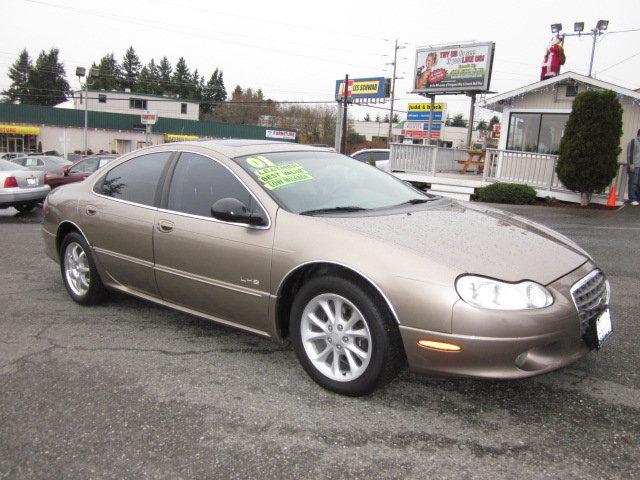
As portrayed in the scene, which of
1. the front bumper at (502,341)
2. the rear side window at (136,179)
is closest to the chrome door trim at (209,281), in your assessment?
the rear side window at (136,179)

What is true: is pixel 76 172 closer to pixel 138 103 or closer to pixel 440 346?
pixel 440 346

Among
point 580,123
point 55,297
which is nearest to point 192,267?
point 55,297

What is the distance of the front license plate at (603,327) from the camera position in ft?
9.55

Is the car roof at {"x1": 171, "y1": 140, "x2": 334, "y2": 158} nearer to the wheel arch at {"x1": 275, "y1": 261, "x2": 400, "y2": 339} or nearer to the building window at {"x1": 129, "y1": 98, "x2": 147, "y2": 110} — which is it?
the wheel arch at {"x1": 275, "y1": 261, "x2": 400, "y2": 339}

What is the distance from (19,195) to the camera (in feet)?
35.6

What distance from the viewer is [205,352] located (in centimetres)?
366

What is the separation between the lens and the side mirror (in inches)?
128

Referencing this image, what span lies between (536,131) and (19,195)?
14.7 meters

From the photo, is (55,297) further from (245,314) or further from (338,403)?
(338,403)

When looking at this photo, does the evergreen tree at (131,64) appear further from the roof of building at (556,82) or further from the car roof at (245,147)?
the car roof at (245,147)

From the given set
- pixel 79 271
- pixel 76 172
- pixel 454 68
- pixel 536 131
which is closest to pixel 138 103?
pixel 454 68

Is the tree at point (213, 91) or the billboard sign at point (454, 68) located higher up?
the tree at point (213, 91)

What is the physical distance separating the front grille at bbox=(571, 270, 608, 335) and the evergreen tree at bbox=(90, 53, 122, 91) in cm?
10791

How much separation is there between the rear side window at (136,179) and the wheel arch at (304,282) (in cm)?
140
